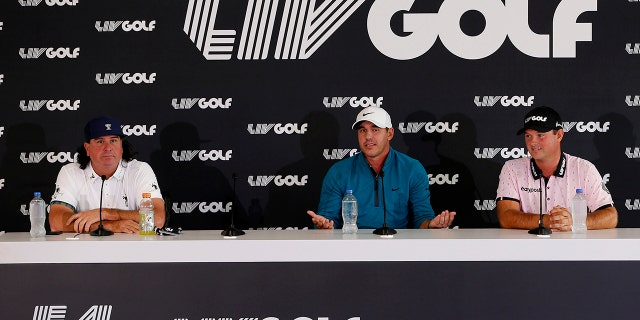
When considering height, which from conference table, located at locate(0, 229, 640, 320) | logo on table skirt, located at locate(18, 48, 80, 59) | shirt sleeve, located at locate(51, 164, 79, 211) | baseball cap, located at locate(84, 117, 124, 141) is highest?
logo on table skirt, located at locate(18, 48, 80, 59)

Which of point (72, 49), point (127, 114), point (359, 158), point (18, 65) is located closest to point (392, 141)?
point (359, 158)

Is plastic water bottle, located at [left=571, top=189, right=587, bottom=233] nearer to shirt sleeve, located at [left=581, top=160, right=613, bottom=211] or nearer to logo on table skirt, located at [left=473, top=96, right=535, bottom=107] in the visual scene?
shirt sleeve, located at [left=581, top=160, right=613, bottom=211]

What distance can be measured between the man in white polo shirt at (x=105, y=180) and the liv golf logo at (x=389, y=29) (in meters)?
1.16

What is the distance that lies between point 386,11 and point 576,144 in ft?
5.43

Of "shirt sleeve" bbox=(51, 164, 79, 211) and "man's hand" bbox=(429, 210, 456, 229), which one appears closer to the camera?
"man's hand" bbox=(429, 210, 456, 229)

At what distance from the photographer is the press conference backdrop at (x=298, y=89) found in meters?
5.07

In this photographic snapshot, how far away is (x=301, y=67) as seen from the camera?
5.16m

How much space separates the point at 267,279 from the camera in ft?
10.8

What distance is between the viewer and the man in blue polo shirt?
446 centimetres

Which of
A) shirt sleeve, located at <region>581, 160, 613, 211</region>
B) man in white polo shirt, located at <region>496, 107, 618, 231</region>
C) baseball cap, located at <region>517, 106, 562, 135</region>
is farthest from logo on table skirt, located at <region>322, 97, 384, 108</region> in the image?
shirt sleeve, located at <region>581, 160, 613, 211</region>

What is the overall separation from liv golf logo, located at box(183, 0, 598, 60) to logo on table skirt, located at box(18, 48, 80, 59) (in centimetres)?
84

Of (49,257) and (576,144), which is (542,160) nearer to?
(576,144)

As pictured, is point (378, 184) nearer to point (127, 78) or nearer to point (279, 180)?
point (279, 180)

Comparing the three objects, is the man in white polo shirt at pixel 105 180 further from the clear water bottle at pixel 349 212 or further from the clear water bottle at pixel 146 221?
the clear water bottle at pixel 349 212
